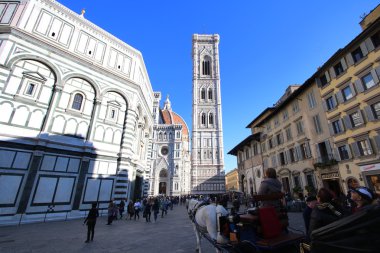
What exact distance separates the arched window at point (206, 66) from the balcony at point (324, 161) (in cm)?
4880

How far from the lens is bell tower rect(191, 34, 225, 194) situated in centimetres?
4872

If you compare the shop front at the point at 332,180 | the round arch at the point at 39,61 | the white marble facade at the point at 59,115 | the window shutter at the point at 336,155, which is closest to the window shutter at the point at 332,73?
the window shutter at the point at 336,155

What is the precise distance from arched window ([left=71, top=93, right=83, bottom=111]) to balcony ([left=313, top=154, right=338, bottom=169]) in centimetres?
2072

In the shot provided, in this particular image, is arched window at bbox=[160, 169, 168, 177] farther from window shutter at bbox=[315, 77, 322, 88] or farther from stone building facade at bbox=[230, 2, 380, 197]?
window shutter at bbox=[315, 77, 322, 88]

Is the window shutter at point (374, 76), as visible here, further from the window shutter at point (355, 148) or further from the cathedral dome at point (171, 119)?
the cathedral dome at point (171, 119)

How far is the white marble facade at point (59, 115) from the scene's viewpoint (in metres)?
11.1

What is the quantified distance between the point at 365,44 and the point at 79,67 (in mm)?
22318

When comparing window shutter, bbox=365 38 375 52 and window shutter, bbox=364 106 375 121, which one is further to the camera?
window shutter, bbox=365 38 375 52

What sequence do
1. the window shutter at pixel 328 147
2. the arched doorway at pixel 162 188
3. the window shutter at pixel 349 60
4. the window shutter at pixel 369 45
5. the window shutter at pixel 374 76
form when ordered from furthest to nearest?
the arched doorway at pixel 162 188 < the window shutter at pixel 328 147 < the window shutter at pixel 349 60 < the window shutter at pixel 369 45 < the window shutter at pixel 374 76

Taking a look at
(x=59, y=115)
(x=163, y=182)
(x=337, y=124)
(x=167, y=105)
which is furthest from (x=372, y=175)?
(x=167, y=105)

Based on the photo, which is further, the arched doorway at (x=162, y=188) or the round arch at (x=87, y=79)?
the arched doorway at (x=162, y=188)

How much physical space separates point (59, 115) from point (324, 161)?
21.8m

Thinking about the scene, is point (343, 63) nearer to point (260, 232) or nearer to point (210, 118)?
point (260, 232)

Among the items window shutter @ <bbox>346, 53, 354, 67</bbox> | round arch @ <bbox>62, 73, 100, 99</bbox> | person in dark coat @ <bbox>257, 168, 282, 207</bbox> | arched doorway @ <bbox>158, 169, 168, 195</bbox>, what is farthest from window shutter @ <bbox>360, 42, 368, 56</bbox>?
arched doorway @ <bbox>158, 169, 168, 195</bbox>
